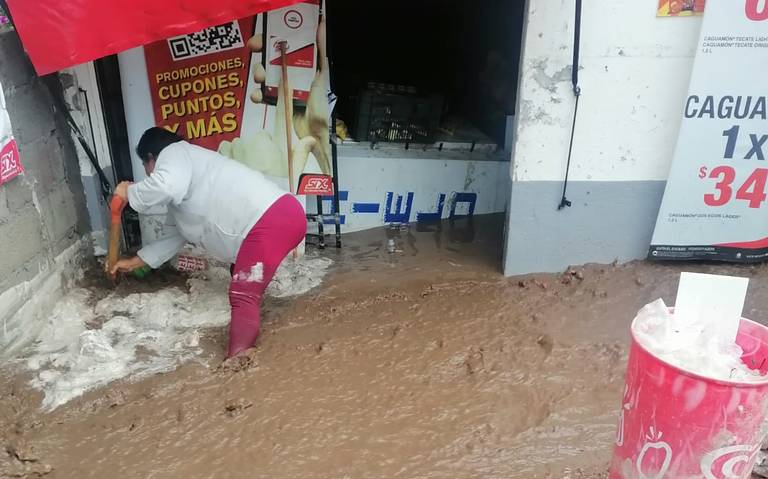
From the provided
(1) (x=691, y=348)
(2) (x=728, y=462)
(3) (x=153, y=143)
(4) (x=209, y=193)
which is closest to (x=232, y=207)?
(4) (x=209, y=193)

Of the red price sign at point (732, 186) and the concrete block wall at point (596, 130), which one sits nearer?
the concrete block wall at point (596, 130)

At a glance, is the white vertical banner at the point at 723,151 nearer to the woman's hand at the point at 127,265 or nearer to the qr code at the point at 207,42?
the qr code at the point at 207,42

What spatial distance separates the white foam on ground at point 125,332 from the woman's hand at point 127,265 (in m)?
0.18

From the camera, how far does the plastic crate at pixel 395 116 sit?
515 cm

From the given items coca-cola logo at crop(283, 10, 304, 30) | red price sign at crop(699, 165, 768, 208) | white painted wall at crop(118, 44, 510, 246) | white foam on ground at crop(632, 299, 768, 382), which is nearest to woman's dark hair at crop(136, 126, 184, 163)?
coca-cola logo at crop(283, 10, 304, 30)

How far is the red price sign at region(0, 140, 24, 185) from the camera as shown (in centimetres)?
308

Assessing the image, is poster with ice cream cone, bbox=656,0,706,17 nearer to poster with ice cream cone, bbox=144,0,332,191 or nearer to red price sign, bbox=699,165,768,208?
red price sign, bbox=699,165,768,208

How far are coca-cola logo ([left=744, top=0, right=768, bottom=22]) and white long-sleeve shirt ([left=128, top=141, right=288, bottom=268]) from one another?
9.53 ft

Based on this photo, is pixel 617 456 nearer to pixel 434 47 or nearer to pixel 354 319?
pixel 354 319

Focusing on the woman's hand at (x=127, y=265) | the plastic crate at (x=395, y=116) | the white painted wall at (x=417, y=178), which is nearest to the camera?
the woman's hand at (x=127, y=265)

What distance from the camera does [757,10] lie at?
134 inches

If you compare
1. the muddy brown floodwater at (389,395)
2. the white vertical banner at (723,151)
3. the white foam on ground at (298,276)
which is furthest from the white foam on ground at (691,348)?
the white foam on ground at (298,276)

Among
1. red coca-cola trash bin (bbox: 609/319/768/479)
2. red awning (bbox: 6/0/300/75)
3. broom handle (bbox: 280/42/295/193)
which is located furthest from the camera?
broom handle (bbox: 280/42/295/193)

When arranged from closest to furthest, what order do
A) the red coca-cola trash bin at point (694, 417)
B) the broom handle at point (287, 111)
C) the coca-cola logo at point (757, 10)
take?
the red coca-cola trash bin at point (694, 417) < the coca-cola logo at point (757, 10) < the broom handle at point (287, 111)
